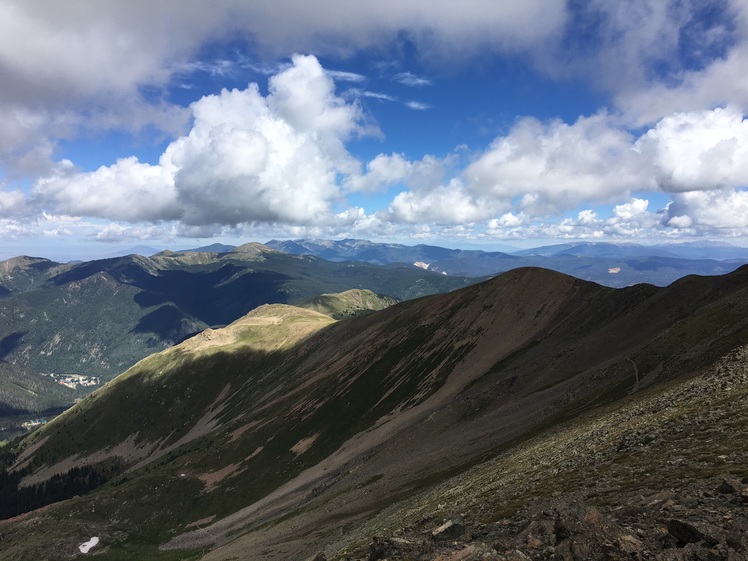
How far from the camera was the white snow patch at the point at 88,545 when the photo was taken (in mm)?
122050

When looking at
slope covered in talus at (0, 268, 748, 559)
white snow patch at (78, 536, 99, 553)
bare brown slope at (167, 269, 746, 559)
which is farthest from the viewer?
white snow patch at (78, 536, 99, 553)

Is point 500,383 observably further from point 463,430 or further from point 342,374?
point 342,374

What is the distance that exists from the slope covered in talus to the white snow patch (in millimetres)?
2163

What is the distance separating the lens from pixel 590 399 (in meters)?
75.9

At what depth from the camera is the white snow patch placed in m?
122

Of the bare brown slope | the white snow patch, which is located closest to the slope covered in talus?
the bare brown slope

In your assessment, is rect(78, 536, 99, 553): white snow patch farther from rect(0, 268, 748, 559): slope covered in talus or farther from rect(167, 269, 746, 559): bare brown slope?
rect(167, 269, 746, 559): bare brown slope

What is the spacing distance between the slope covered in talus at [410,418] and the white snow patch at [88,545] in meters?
2.16

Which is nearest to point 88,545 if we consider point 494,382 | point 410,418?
A: point 410,418

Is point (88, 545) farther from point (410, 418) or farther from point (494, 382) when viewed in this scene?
point (494, 382)

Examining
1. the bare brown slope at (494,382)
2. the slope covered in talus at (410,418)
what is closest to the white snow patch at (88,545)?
the slope covered in talus at (410,418)

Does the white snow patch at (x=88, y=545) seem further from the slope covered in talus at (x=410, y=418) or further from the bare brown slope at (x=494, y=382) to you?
the bare brown slope at (x=494, y=382)

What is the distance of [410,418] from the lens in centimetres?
13138

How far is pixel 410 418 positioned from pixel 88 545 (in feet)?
330
